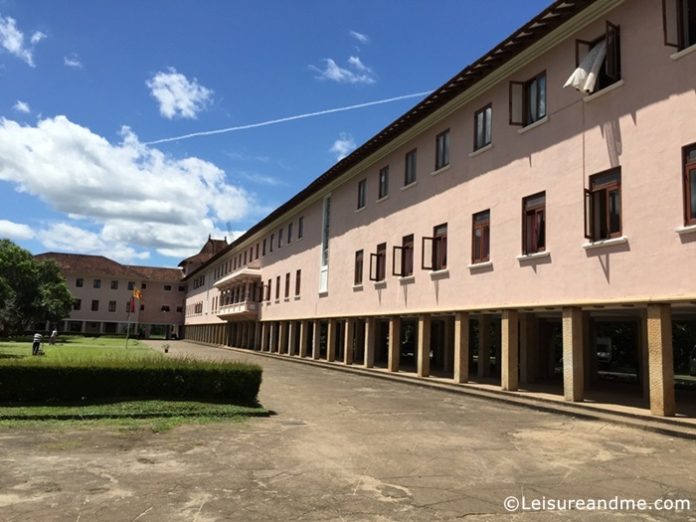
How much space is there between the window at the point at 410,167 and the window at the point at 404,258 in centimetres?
242

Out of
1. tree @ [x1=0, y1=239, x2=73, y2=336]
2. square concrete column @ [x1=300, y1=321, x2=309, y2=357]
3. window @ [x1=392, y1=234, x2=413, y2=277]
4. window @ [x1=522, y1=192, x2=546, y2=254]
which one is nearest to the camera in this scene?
window @ [x1=522, y1=192, x2=546, y2=254]

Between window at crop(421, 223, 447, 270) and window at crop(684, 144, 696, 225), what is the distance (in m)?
9.70

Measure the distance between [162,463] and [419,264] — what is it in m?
16.2

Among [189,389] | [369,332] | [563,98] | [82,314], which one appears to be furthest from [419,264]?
[82,314]

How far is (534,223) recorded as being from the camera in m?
17.0

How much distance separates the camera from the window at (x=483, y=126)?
19.4 metres

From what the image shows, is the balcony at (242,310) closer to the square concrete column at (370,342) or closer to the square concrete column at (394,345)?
the square concrete column at (370,342)

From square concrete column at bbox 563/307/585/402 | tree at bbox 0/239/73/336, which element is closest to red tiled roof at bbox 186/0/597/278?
square concrete column at bbox 563/307/585/402

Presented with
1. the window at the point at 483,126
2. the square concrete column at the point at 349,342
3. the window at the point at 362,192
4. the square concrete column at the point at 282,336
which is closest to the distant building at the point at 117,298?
the square concrete column at the point at 282,336

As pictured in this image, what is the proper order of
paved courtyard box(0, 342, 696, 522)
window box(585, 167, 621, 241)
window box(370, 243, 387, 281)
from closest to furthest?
1. paved courtyard box(0, 342, 696, 522)
2. window box(585, 167, 621, 241)
3. window box(370, 243, 387, 281)

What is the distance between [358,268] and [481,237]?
425 inches

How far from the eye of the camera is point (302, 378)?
22688mm

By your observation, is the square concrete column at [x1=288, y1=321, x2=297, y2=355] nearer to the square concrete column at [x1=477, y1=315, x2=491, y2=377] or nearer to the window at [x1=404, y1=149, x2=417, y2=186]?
the window at [x1=404, y1=149, x2=417, y2=186]

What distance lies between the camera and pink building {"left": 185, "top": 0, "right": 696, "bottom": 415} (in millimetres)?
12836
